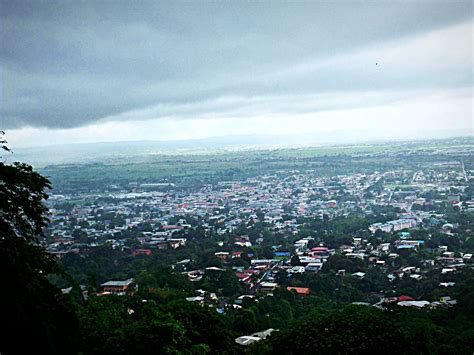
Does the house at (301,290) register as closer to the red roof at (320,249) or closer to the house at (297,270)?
the house at (297,270)

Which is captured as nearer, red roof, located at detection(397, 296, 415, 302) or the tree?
the tree

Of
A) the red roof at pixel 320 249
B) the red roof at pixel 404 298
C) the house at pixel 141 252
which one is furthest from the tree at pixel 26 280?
the red roof at pixel 320 249

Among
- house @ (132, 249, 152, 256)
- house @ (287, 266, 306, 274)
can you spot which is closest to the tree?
house @ (287, 266, 306, 274)

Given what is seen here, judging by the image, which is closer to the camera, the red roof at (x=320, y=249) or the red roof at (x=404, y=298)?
the red roof at (x=404, y=298)

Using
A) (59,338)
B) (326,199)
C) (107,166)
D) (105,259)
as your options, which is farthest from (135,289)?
(107,166)

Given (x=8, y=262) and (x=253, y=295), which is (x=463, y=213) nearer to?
(x=253, y=295)

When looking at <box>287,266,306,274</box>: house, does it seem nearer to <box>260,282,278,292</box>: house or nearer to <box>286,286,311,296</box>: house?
<box>260,282,278,292</box>: house

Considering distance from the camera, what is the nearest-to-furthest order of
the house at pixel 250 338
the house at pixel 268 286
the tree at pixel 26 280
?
the tree at pixel 26 280, the house at pixel 250 338, the house at pixel 268 286

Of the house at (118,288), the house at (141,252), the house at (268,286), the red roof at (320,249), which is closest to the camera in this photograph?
the house at (118,288)
